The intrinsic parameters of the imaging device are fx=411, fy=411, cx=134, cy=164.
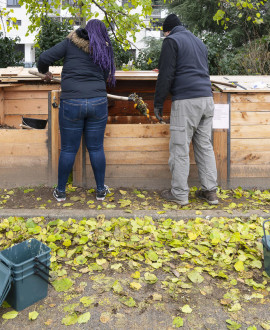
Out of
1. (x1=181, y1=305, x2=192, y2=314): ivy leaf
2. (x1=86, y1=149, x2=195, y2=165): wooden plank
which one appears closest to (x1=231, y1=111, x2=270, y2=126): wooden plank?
(x1=86, y1=149, x2=195, y2=165): wooden plank

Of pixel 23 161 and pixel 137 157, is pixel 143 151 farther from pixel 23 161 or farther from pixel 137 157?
pixel 23 161

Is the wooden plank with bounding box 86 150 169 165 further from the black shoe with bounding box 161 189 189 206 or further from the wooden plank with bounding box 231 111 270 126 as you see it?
the wooden plank with bounding box 231 111 270 126

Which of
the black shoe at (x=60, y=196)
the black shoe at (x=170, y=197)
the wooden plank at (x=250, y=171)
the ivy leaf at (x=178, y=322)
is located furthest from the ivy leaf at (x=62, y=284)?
the wooden plank at (x=250, y=171)

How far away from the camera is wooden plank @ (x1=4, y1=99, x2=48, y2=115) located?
18.1ft

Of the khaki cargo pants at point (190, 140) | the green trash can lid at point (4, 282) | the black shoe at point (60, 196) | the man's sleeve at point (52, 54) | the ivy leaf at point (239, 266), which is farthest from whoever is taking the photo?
the black shoe at point (60, 196)

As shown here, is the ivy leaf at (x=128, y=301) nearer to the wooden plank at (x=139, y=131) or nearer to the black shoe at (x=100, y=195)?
the black shoe at (x=100, y=195)

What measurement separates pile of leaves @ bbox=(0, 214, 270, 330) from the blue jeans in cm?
62

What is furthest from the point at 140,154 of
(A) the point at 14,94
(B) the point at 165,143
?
(A) the point at 14,94

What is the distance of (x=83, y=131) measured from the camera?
4.21 metres

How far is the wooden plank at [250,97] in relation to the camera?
4555mm

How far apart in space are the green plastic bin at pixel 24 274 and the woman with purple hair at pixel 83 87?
163 centimetres

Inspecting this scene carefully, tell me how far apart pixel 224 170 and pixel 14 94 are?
115 inches

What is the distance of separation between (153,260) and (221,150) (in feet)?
6.43

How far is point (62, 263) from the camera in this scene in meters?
3.01
